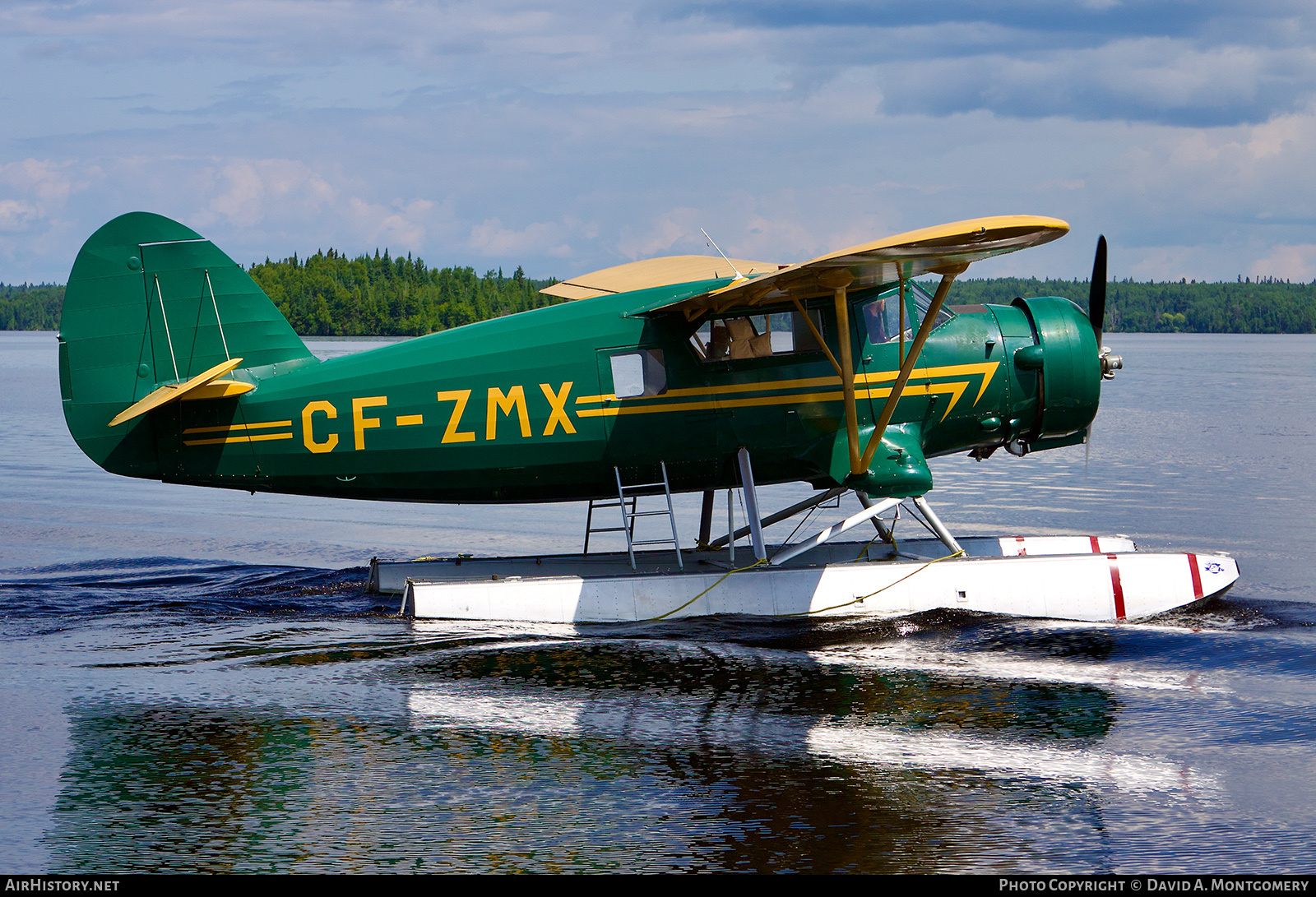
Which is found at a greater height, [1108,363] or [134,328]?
[134,328]

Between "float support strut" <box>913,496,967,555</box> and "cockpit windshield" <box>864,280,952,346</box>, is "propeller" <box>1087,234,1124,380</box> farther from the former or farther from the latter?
"float support strut" <box>913,496,967,555</box>

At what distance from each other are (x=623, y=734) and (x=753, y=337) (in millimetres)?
4434

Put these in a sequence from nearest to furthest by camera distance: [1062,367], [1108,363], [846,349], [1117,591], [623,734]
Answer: [623,734] < [846,349] < [1117,591] < [1062,367] < [1108,363]

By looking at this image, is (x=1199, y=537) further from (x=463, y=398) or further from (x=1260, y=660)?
(x=463, y=398)

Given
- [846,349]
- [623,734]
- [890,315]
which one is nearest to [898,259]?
[846,349]

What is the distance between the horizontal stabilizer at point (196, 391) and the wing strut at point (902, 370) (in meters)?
5.34

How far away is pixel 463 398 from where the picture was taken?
406 inches

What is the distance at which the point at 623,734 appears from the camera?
23.9 feet

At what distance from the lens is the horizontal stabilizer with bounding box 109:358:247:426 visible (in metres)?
9.78

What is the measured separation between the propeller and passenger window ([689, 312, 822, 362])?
2.90 meters

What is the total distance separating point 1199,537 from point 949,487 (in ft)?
20.4

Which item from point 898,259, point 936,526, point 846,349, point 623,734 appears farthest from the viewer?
point 936,526

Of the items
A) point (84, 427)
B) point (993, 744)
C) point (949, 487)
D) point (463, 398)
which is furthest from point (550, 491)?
point (949, 487)

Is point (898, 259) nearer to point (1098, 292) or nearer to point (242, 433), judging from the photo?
point (1098, 292)
